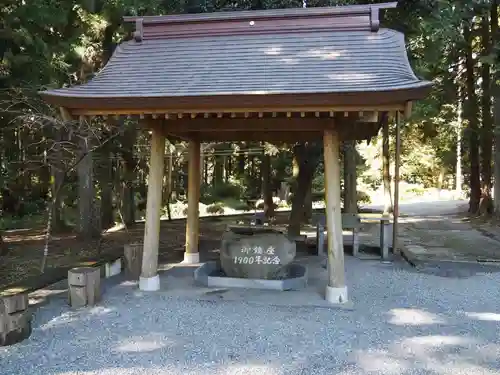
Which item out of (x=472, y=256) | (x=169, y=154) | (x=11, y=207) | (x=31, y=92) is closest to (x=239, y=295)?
(x=31, y=92)

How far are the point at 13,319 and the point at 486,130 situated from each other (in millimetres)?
14167

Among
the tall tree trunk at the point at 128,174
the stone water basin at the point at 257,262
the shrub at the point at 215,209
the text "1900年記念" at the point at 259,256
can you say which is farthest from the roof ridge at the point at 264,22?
the shrub at the point at 215,209

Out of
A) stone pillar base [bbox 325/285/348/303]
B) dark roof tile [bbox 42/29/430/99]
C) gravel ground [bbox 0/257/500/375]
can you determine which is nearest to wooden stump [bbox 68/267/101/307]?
gravel ground [bbox 0/257/500/375]

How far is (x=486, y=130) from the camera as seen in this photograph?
1412 cm

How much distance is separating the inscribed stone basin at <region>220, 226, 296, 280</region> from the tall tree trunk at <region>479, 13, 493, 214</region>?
10.6 meters

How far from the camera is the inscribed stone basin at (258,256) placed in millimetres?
6102

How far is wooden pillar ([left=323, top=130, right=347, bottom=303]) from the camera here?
535 centimetres

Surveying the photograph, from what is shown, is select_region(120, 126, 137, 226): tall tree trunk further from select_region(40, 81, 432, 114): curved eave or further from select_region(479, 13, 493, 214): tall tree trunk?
select_region(479, 13, 493, 214): tall tree trunk

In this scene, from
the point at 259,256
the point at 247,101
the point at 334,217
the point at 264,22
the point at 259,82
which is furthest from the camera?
A: the point at 264,22

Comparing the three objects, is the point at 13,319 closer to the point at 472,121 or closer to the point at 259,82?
the point at 259,82

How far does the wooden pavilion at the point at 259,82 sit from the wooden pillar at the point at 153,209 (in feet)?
0.04

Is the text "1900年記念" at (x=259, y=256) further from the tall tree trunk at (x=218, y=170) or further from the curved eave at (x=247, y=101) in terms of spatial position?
the tall tree trunk at (x=218, y=170)

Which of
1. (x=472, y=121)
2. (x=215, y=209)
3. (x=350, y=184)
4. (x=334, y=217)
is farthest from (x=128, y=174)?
(x=472, y=121)

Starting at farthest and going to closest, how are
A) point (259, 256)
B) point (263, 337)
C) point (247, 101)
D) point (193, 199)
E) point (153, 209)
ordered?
1. point (193, 199)
2. point (259, 256)
3. point (153, 209)
4. point (247, 101)
5. point (263, 337)
